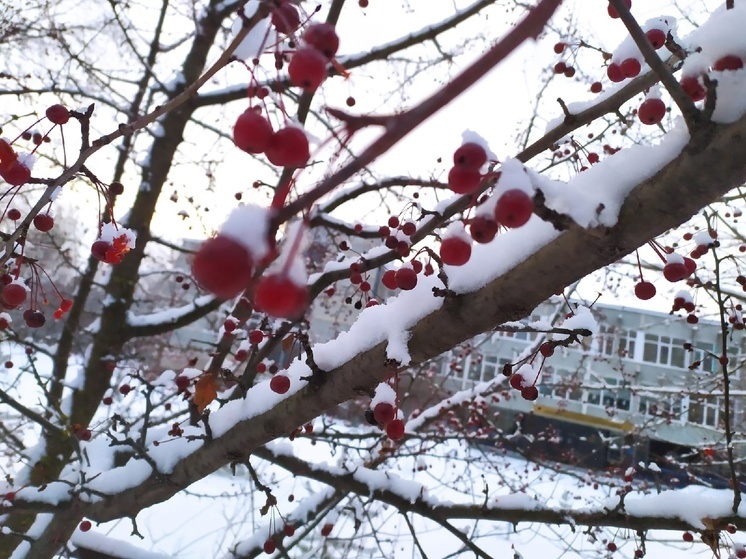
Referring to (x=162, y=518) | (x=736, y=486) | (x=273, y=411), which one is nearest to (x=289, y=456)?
(x=273, y=411)

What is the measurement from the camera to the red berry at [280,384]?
157 cm

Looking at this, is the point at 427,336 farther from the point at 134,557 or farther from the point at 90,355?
the point at 90,355

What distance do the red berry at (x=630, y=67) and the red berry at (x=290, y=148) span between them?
99 centimetres

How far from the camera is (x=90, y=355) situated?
439cm

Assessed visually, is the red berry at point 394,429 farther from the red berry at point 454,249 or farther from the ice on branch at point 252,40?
the ice on branch at point 252,40

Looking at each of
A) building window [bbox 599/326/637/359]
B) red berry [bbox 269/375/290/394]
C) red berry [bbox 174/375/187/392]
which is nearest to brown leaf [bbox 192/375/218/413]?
red berry [bbox 174/375/187/392]

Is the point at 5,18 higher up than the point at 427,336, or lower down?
higher up

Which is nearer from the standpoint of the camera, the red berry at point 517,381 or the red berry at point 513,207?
the red berry at point 513,207

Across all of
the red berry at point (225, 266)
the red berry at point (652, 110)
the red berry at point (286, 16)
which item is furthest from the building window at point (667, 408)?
the red berry at point (225, 266)

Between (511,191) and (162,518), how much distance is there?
842 cm

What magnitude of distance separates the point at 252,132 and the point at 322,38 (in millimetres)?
137

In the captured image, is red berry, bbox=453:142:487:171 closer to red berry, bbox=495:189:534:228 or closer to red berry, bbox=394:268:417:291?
red berry, bbox=495:189:534:228

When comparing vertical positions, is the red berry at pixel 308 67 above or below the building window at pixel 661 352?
below

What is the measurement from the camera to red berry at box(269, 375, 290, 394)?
1.57 m
